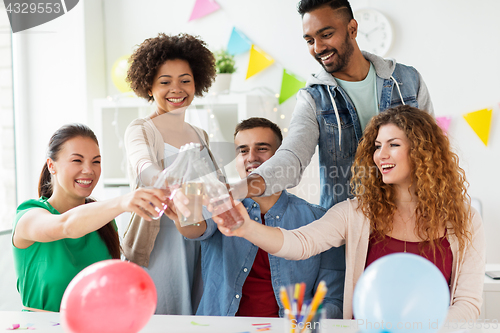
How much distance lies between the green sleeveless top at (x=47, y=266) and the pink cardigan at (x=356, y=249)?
0.58 m

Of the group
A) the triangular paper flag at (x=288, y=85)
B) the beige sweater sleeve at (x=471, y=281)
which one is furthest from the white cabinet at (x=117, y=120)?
the beige sweater sleeve at (x=471, y=281)

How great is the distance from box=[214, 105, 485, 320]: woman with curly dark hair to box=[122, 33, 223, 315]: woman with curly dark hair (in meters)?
0.34

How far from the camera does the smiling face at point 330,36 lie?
1296 millimetres

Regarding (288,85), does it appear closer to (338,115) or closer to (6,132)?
(338,115)

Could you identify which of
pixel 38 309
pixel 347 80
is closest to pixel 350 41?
pixel 347 80

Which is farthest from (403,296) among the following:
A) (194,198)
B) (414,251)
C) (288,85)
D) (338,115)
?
(288,85)

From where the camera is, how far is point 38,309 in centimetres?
117

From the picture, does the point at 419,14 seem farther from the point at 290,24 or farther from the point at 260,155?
the point at 260,155

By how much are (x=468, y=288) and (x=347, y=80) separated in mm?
702

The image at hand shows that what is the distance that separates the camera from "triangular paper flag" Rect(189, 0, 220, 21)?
2.61 metres

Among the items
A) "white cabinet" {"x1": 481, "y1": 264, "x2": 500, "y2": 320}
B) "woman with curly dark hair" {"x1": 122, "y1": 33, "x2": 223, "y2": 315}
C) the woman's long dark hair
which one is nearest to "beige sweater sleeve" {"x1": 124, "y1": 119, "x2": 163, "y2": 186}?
"woman with curly dark hair" {"x1": 122, "y1": 33, "x2": 223, "y2": 315}

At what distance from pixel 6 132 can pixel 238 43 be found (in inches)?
55.6

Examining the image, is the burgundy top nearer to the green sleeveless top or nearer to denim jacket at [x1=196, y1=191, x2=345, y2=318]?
denim jacket at [x1=196, y1=191, x2=345, y2=318]

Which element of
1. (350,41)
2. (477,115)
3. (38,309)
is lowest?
(38,309)
